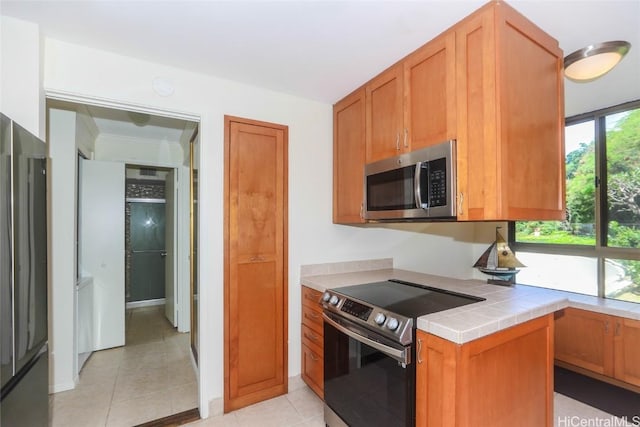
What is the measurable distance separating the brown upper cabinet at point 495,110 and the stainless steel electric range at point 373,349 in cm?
60

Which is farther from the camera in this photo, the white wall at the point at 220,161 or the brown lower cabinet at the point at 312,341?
the brown lower cabinet at the point at 312,341

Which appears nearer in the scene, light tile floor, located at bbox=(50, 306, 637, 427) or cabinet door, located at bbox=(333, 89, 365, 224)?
light tile floor, located at bbox=(50, 306, 637, 427)

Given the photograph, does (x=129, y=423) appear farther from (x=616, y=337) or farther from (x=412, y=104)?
(x=616, y=337)

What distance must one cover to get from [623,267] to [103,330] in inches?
200

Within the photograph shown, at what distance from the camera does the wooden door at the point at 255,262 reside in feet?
7.27

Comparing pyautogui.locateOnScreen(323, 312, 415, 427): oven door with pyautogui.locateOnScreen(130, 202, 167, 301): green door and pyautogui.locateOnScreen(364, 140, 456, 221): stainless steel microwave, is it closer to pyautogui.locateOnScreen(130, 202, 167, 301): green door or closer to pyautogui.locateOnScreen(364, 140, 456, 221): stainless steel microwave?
pyautogui.locateOnScreen(364, 140, 456, 221): stainless steel microwave

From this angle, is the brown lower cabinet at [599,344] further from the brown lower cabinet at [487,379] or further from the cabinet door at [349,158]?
the cabinet door at [349,158]

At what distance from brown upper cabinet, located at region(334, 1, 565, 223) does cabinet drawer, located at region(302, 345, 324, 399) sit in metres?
1.48

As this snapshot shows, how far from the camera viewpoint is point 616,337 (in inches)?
90.3

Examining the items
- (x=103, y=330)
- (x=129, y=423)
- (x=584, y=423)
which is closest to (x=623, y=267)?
(x=584, y=423)

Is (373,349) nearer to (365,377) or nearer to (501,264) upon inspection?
(365,377)

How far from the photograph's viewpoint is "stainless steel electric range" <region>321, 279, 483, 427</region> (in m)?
1.42

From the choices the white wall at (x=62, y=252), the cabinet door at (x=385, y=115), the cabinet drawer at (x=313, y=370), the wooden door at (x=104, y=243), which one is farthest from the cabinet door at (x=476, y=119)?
the wooden door at (x=104, y=243)

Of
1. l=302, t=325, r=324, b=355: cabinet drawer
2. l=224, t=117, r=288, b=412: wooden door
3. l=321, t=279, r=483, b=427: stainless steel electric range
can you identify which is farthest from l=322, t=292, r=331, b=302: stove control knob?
l=224, t=117, r=288, b=412: wooden door
